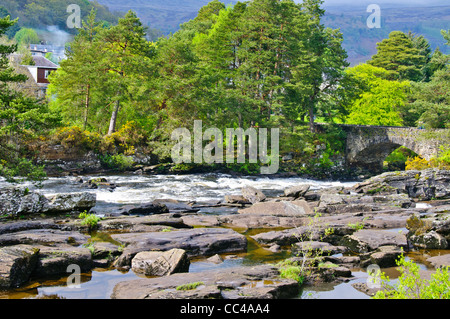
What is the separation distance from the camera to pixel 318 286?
12.7m

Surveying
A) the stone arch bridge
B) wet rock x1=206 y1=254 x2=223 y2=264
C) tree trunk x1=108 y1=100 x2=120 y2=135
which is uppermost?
tree trunk x1=108 y1=100 x2=120 y2=135

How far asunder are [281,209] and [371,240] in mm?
7285

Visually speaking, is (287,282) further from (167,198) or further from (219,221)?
(167,198)

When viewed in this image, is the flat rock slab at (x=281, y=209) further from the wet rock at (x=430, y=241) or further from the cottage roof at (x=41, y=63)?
the cottage roof at (x=41, y=63)

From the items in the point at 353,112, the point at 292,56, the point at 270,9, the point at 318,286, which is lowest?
the point at 318,286

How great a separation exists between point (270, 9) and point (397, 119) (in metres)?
28.0

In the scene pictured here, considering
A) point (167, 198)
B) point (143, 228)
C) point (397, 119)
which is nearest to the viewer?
point (143, 228)

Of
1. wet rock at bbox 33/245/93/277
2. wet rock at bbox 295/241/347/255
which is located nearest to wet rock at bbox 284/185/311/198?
wet rock at bbox 295/241/347/255

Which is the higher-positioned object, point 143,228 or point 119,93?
point 119,93

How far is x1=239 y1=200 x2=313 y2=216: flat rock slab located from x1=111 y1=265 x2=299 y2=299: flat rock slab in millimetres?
9995

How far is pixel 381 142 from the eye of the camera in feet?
166

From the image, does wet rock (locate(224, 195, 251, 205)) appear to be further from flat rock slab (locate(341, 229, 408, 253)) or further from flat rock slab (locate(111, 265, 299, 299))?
flat rock slab (locate(111, 265, 299, 299))

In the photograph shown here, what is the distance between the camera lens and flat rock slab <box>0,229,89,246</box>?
15852 millimetres

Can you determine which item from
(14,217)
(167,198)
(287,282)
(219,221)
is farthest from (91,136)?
(287,282)
